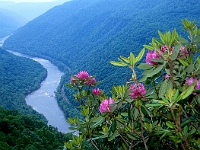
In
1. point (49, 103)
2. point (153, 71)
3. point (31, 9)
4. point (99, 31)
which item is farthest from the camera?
point (31, 9)

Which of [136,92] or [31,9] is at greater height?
[136,92]

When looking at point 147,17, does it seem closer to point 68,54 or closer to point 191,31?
point 68,54

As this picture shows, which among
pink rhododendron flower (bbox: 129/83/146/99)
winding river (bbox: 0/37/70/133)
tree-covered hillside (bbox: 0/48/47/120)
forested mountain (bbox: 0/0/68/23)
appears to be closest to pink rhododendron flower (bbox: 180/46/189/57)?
pink rhododendron flower (bbox: 129/83/146/99)

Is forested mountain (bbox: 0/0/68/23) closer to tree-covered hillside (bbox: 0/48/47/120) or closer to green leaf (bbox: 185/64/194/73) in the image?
tree-covered hillside (bbox: 0/48/47/120)

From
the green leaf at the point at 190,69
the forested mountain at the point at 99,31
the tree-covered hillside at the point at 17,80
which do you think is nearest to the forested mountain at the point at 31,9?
the forested mountain at the point at 99,31

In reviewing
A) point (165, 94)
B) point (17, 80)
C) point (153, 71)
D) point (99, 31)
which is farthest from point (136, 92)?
point (99, 31)

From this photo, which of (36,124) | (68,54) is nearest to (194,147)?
(36,124)

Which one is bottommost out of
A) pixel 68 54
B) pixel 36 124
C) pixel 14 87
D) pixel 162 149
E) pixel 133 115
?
pixel 68 54

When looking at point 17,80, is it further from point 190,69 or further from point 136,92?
point 190,69
